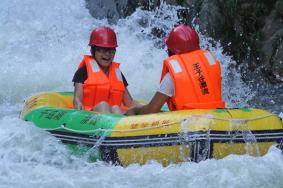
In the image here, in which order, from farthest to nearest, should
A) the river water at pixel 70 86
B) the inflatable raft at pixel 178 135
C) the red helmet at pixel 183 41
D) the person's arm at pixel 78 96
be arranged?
the person's arm at pixel 78 96, the red helmet at pixel 183 41, the inflatable raft at pixel 178 135, the river water at pixel 70 86

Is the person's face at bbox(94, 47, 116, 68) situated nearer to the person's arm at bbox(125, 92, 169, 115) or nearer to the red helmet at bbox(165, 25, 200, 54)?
the person's arm at bbox(125, 92, 169, 115)

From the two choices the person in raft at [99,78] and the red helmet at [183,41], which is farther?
the person in raft at [99,78]

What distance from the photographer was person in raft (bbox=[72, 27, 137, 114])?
19.2 ft

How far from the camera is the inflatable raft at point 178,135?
4539 mm

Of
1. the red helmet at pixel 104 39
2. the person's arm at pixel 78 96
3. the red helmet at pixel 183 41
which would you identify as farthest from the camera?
the red helmet at pixel 104 39

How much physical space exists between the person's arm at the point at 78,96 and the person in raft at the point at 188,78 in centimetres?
96

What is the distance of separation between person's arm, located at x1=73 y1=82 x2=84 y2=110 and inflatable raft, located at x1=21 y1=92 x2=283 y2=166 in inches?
23.8

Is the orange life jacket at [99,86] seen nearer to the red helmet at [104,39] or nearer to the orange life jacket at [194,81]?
the red helmet at [104,39]

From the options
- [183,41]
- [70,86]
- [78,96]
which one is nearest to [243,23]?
[70,86]

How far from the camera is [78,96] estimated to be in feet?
19.0

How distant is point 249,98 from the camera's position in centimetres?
785

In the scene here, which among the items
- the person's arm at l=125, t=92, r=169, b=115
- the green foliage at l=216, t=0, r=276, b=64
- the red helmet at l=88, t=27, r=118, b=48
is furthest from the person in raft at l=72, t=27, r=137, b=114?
the green foliage at l=216, t=0, r=276, b=64

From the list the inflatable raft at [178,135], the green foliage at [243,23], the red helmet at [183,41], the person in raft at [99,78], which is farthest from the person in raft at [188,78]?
the green foliage at [243,23]

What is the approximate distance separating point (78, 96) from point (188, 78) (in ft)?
4.58
